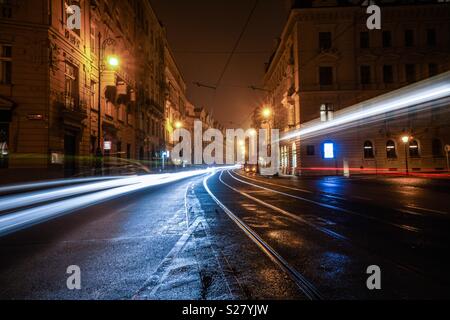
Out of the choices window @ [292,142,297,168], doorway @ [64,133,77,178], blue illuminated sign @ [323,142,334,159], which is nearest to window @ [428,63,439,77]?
blue illuminated sign @ [323,142,334,159]

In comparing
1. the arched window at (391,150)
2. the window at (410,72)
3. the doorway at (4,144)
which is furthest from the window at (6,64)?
the window at (410,72)

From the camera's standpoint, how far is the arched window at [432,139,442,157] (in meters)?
37.1

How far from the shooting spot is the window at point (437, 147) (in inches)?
1460

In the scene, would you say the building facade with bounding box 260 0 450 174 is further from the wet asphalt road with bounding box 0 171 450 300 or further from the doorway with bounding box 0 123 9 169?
the wet asphalt road with bounding box 0 171 450 300

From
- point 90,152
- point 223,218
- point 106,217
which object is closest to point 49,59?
point 90,152

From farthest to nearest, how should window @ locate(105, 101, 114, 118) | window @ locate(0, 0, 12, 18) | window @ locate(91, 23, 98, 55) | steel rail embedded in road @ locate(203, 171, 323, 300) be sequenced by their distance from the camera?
window @ locate(105, 101, 114, 118) → window @ locate(91, 23, 98, 55) → window @ locate(0, 0, 12, 18) → steel rail embedded in road @ locate(203, 171, 323, 300)

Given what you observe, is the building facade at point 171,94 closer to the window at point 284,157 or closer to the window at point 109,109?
the window at point 284,157

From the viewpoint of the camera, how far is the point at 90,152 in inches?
1003

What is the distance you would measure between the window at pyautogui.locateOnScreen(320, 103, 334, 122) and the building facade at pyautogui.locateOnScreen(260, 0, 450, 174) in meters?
0.03

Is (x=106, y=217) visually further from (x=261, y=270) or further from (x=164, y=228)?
(x=261, y=270)

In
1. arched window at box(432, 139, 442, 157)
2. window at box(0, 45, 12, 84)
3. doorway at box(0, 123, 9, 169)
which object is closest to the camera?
doorway at box(0, 123, 9, 169)

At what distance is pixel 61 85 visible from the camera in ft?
68.2

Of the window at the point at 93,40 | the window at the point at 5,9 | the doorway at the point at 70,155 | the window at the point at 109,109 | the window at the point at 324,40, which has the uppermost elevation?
the window at the point at 324,40
